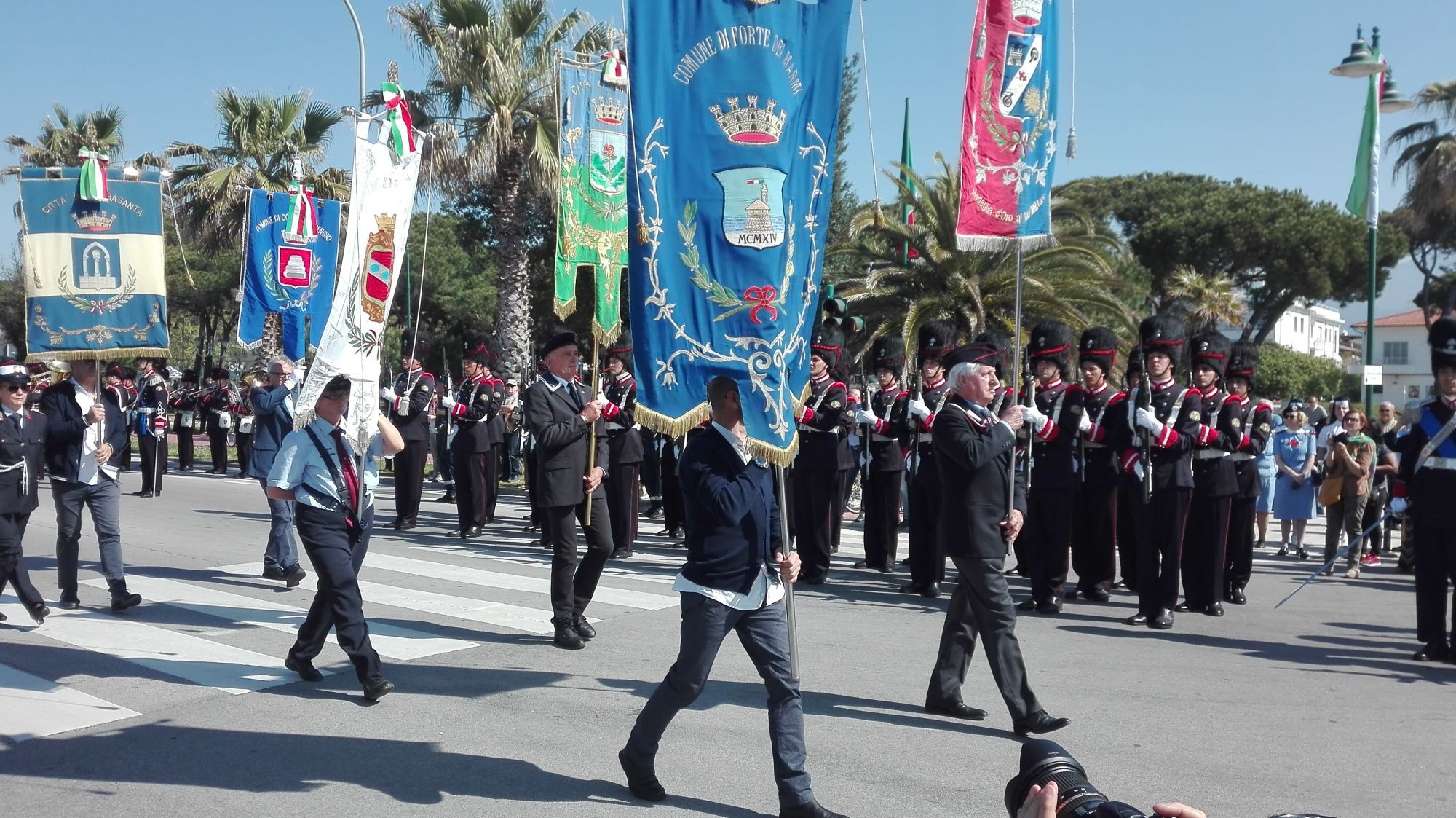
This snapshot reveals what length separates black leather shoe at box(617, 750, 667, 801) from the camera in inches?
200

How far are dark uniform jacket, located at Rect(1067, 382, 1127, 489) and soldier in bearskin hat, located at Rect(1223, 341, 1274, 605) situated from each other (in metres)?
0.92

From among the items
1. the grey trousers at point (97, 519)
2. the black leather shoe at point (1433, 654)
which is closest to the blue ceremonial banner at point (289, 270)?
the grey trousers at point (97, 519)

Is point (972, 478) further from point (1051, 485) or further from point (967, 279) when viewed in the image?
point (967, 279)

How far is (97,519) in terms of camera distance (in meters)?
8.94

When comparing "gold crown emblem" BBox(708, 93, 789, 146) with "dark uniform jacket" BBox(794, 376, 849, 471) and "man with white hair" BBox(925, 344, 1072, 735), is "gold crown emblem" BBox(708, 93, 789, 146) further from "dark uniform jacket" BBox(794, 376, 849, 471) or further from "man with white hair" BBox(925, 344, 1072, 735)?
A: "dark uniform jacket" BBox(794, 376, 849, 471)

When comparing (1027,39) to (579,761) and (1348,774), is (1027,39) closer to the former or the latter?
(1348,774)

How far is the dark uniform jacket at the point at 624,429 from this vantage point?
12.7m

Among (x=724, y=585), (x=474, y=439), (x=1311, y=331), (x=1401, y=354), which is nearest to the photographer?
Result: (x=724, y=585)

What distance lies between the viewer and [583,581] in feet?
26.3

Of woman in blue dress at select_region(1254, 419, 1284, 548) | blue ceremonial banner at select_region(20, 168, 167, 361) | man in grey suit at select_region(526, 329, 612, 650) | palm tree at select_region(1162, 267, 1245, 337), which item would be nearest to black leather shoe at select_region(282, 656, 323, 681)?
man in grey suit at select_region(526, 329, 612, 650)

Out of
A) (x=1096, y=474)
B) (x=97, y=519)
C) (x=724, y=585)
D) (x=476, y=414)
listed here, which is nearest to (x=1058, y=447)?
(x=1096, y=474)

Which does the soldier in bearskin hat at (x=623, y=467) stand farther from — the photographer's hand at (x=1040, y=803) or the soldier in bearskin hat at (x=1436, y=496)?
the photographer's hand at (x=1040, y=803)

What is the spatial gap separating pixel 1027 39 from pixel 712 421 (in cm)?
533

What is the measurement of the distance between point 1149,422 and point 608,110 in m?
4.83
